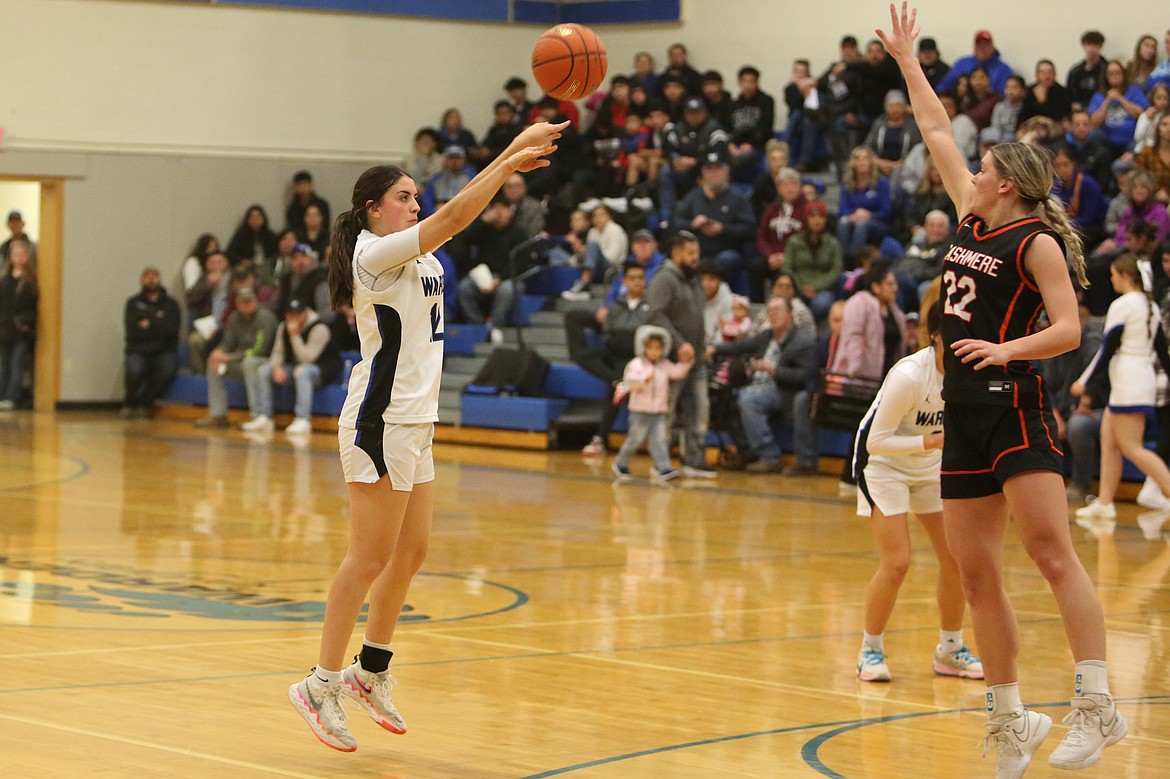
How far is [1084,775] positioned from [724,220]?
13900mm

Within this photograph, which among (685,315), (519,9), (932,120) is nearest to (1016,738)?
(932,120)

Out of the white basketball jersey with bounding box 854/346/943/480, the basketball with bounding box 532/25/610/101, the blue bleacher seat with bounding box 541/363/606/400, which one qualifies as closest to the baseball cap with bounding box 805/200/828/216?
the blue bleacher seat with bounding box 541/363/606/400

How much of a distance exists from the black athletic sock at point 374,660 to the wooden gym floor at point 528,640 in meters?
0.25

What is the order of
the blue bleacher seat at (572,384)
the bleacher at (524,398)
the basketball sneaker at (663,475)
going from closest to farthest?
1. the basketball sneaker at (663,475)
2. the bleacher at (524,398)
3. the blue bleacher seat at (572,384)

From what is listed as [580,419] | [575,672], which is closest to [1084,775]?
[575,672]

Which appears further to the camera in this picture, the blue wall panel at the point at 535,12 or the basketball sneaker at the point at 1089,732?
the blue wall panel at the point at 535,12

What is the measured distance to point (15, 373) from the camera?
22.4m

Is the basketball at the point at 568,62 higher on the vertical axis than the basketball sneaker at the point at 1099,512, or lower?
higher

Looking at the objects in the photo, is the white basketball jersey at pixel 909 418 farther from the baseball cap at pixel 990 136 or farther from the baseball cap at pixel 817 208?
the baseball cap at pixel 990 136

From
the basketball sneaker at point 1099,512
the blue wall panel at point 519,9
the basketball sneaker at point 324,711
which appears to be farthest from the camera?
the blue wall panel at point 519,9

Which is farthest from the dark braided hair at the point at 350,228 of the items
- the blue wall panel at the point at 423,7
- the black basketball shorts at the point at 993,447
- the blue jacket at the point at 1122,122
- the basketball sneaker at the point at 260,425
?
the blue wall panel at the point at 423,7

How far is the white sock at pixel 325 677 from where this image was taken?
17.6ft

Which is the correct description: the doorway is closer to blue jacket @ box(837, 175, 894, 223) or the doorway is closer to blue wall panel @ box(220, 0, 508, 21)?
blue wall panel @ box(220, 0, 508, 21)

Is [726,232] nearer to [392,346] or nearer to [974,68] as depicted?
[974,68]
